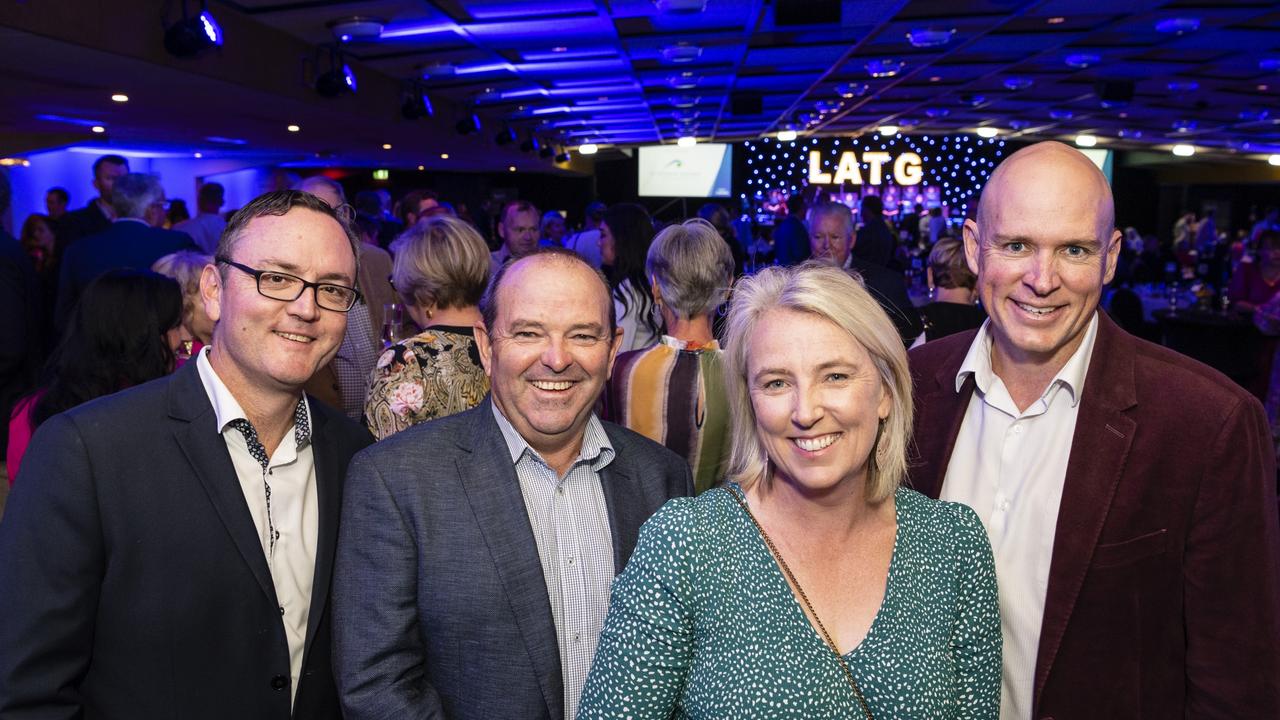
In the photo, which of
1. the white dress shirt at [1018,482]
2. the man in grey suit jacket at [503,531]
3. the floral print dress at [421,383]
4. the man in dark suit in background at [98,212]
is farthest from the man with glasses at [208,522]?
the man in dark suit in background at [98,212]

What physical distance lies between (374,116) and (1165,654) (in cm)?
916

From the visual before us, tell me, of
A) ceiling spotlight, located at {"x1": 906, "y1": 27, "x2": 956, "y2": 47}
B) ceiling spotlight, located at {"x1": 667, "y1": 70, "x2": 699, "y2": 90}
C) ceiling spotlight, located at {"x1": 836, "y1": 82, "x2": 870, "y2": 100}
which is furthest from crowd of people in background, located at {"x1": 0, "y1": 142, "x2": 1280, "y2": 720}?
ceiling spotlight, located at {"x1": 836, "y1": 82, "x2": 870, "y2": 100}

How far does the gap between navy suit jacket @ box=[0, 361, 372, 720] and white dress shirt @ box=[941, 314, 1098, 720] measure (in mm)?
1229

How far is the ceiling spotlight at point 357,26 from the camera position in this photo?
6.96 meters

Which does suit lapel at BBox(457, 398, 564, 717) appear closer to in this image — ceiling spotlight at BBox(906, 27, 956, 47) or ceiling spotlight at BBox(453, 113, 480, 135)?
ceiling spotlight at BBox(906, 27, 956, 47)

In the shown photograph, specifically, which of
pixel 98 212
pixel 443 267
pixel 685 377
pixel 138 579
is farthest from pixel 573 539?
pixel 98 212

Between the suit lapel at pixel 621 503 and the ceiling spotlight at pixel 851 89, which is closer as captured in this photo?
the suit lapel at pixel 621 503

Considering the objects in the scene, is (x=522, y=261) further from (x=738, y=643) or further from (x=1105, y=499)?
(x=1105, y=499)

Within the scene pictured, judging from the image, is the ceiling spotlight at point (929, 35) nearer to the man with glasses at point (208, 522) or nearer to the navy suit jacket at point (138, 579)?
the man with glasses at point (208, 522)

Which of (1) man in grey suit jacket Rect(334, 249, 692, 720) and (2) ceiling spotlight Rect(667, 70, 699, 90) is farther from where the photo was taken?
(2) ceiling spotlight Rect(667, 70, 699, 90)

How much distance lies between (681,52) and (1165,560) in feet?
25.5

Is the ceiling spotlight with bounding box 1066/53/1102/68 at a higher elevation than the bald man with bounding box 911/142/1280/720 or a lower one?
higher

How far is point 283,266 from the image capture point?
5.83ft

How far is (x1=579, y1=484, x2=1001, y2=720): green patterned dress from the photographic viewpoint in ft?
4.74
